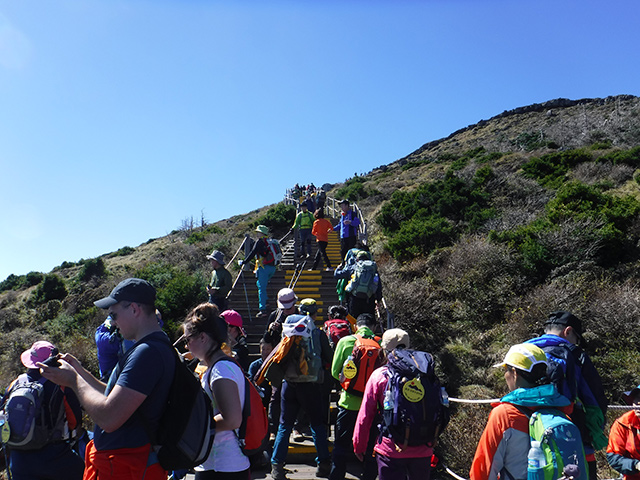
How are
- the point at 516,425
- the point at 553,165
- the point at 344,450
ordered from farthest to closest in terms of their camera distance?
1. the point at 553,165
2. the point at 344,450
3. the point at 516,425

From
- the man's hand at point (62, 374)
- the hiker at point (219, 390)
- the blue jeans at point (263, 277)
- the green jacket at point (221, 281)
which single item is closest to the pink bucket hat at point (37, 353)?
the man's hand at point (62, 374)

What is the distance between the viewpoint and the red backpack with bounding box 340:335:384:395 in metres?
4.27

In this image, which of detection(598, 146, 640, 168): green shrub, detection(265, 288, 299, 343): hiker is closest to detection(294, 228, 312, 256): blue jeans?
detection(265, 288, 299, 343): hiker

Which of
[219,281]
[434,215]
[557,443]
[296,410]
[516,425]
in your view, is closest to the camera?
[557,443]

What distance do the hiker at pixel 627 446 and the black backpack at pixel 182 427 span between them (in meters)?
3.20

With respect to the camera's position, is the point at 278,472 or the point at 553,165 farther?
the point at 553,165

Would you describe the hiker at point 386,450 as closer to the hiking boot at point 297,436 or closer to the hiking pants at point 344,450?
the hiking pants at point 344,450

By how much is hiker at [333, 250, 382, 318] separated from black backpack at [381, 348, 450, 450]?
3.86 meters

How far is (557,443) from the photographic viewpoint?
227 centimetres

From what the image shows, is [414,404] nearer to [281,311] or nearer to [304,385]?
[304,385]

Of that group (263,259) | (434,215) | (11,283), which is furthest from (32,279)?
(434,215)

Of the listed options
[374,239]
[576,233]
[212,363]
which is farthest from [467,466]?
[374,239]

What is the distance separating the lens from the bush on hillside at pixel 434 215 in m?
13.2

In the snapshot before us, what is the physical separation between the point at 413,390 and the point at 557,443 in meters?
0.96
